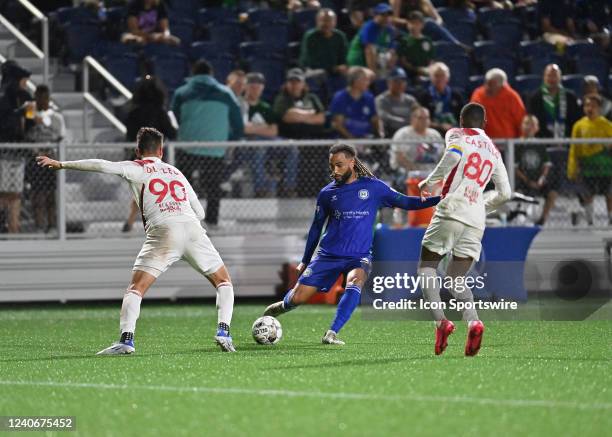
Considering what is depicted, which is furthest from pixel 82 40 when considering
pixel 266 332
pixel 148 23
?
pixel 266 332

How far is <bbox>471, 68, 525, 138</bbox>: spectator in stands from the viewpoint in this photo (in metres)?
17.2

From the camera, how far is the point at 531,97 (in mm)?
18625

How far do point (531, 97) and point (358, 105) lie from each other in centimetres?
259

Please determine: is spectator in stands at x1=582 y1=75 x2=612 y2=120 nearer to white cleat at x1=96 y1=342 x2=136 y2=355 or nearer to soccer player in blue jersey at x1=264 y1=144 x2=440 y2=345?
soccer player in blue jersey at x1=264 y1=144 x2=440 y2=345

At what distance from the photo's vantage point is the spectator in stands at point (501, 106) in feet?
56.4

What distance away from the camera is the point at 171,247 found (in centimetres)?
1063

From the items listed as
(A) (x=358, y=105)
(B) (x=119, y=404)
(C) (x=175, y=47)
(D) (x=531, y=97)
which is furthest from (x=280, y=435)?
(C) (x=175, y=47)

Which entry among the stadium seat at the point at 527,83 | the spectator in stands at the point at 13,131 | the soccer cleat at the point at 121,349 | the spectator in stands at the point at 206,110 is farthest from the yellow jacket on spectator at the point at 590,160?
the soccer cleat at the point at 121,349

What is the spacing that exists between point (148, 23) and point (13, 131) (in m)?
4.26

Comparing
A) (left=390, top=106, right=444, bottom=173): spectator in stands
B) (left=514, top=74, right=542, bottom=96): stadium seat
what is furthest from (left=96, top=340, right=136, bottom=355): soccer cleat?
(left=514, top=74, right=542, bottom=96): stadium seat

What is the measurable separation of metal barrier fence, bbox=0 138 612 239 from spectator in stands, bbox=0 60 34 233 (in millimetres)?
18

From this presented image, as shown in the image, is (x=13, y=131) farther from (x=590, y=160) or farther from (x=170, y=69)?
(x=590, y=160)

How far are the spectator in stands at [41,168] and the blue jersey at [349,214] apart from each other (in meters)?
5.54

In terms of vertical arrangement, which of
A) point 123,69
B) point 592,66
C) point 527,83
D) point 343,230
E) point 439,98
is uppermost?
point 592,66
